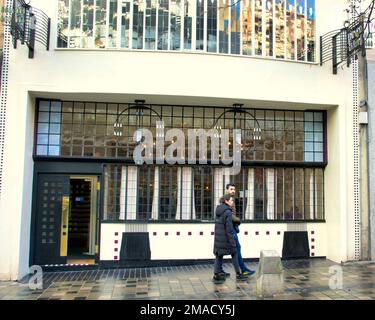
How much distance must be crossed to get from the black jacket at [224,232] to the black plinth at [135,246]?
2566 millimetres

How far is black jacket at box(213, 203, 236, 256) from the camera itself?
8258mm

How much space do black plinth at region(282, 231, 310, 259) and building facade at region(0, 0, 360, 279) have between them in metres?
0.08

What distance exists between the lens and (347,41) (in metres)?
10.1

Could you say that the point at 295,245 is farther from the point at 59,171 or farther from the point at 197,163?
the point at 59,171

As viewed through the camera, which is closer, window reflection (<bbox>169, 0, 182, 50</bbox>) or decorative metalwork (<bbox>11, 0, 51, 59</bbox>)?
decorative metalwork (<bbox>11, 0, 51, 59</bbox>)

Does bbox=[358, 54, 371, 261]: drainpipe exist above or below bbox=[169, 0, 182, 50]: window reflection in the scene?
below

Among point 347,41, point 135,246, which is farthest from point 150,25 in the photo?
point 135,246

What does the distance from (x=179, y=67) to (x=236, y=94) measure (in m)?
1.53

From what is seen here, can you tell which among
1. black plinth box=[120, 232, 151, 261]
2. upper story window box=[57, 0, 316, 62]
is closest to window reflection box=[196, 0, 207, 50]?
upper story window box=[57, 0, 316, 62]

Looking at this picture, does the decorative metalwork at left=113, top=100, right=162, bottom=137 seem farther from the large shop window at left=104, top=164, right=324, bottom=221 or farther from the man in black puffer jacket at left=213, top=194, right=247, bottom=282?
the man in black puffer jacket at left=213, top=194, right=247, bottom=282

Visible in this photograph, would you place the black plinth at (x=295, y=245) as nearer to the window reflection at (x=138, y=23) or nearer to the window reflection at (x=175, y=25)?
the window reflection at (x=175, y=25)

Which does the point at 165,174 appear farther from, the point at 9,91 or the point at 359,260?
the point at 359,260

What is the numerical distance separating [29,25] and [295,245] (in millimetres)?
8626

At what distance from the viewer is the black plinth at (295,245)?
36.0 ft
